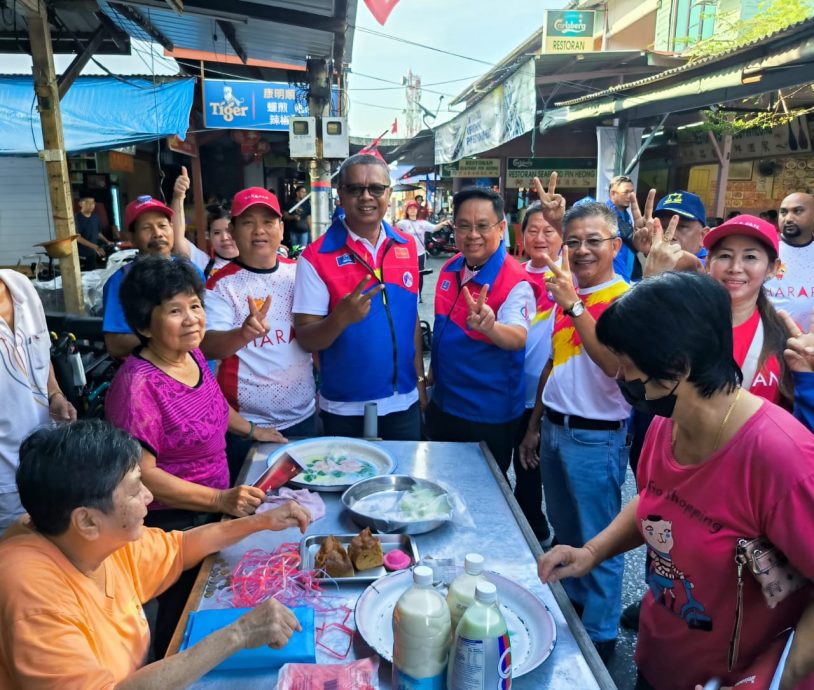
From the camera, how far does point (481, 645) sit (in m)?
0.98

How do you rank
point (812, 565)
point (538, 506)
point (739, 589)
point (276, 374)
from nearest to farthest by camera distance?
point (812, 565) < point (739, 589) < point (276, 374) < point (538, 506)

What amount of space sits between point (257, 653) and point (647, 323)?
43.7 inches

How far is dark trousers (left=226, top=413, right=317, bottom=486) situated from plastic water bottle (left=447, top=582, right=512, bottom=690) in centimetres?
162

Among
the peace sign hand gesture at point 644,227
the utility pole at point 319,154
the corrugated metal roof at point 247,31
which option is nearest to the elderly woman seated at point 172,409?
the peace sign hand gesture at point 644,227

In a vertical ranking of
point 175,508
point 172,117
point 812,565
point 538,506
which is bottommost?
point 538,506

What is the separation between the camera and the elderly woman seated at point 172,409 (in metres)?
1.77

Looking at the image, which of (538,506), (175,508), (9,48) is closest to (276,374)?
(175,508)

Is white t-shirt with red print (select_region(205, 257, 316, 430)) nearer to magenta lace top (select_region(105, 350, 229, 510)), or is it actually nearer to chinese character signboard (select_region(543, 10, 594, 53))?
magenta lace top (select_region(105, 350, 229, 510))

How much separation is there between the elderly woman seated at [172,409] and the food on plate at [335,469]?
0.30 m

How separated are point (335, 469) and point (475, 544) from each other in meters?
0.69

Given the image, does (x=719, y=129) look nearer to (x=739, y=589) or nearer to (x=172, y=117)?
(x=172, y=117)

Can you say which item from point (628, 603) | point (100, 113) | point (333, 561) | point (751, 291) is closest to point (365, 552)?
point (333, 561)

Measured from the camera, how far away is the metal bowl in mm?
1713

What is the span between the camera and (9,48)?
654 cm
